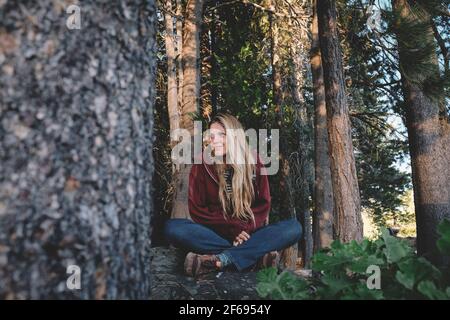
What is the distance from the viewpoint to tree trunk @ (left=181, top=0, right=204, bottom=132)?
7.28 metres

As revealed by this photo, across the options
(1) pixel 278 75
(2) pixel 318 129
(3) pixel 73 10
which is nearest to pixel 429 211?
(2) pixel 318 129

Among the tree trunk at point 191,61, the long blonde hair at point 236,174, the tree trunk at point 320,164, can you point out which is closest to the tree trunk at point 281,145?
the tree trunk at point 320,164

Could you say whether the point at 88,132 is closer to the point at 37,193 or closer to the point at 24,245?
the point at 37,193

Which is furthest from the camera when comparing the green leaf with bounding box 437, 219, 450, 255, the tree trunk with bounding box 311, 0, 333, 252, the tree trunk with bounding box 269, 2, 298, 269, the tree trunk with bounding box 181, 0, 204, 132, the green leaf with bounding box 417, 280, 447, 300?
the tree trunk with bounding box 269, 2, 298, 269

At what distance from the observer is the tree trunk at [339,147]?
17.2ft

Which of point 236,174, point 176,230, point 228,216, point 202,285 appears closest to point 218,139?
point 236,174

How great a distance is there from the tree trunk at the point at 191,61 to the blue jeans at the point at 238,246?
3292 mm

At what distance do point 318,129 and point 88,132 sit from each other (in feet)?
24.2

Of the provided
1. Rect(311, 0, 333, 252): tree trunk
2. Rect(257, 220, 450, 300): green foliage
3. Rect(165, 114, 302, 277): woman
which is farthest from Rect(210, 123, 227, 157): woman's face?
Rect(311, 0, 333, 252): tree trunk

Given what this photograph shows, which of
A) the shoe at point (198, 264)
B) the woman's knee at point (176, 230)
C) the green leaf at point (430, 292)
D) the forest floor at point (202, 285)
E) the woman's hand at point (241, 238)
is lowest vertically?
the forest floor at point (202, 285)

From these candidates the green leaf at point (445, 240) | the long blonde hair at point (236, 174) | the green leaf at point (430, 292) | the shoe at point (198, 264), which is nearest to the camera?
the green leaf at point (430, 292)

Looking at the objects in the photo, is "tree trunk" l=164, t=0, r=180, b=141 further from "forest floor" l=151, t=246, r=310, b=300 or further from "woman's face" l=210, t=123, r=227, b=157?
"forest floor" l=151, t=246, r=310, b=300

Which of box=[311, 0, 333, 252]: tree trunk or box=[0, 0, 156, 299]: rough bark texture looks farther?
box=[311, 0, 333, 252]: tree trunk

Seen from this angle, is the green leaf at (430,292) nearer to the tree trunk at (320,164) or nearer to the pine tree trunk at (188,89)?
the pine tree trunk at (188,89)
